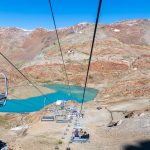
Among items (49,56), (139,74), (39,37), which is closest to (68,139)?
(139,74)

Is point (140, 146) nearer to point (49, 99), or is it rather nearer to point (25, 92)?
point (49, 99)

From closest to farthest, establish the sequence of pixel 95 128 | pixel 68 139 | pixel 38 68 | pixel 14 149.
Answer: pixel 14 149, pixel 68 139, pixel 95 128, pixel 38 68

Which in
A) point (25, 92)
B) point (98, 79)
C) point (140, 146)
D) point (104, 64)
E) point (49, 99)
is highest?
point (104, 64)

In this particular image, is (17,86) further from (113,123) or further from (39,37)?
(39,37)

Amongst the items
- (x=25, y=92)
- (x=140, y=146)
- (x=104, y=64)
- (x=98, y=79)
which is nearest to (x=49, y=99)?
(x=25, y=92)

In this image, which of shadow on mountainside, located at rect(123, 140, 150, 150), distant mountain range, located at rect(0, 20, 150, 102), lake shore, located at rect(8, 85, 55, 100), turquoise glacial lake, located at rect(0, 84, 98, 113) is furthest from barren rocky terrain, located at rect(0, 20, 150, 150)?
turquoise glacial lake, located at rect(0, 84, 98, 113)

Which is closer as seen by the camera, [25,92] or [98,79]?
[25,92]

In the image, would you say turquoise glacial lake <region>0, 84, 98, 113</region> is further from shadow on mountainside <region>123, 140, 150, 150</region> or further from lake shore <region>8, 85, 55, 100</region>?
shadow on mountainside <region>123, 140, 150, 150</region>

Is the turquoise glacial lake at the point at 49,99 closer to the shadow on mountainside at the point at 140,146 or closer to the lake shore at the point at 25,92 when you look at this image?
the lake shore at the point at 25,92

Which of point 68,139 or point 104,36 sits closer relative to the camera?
point 68,139
